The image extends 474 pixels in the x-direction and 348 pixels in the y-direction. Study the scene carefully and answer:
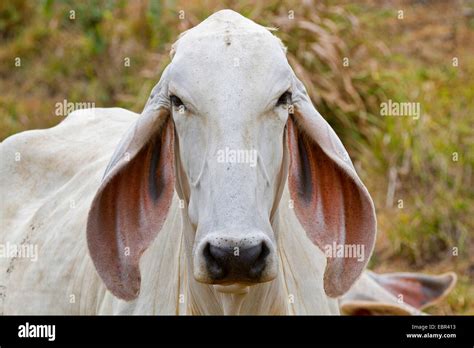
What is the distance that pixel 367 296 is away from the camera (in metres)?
6.72

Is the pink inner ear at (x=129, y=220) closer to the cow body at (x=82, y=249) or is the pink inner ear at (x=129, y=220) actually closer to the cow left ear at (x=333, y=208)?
the cow body at (x=82, y=249)

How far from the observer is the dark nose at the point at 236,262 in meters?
3.40

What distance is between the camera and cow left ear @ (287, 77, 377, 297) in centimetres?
394

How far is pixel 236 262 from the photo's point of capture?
3424 millimetres

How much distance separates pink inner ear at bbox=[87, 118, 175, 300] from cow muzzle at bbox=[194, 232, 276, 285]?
527 millimetres

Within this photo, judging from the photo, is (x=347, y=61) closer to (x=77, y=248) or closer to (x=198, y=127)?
(x=77, y=248)

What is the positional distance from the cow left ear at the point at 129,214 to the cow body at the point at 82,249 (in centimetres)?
12
